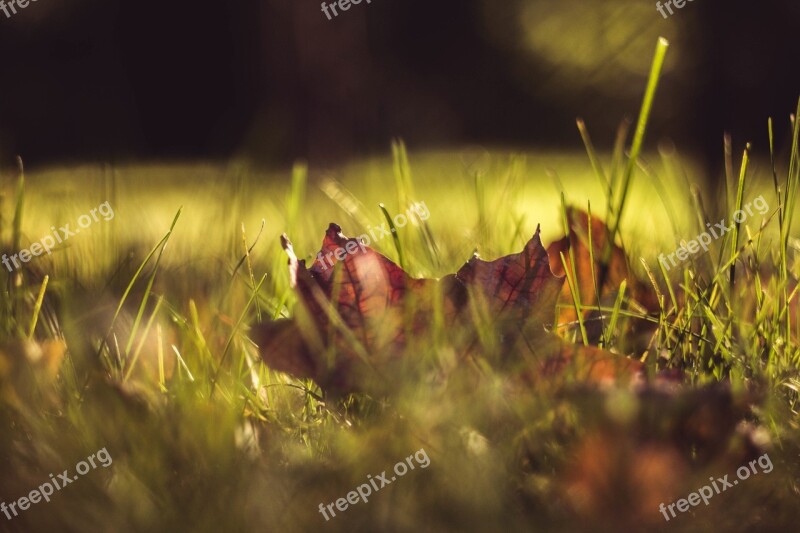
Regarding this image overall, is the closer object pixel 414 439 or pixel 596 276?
pixel 414 439

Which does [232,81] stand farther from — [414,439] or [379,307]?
[414,439]

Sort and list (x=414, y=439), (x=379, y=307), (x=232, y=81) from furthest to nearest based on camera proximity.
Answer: (x=232, y=81)
(x=379, y=307)
(x=414, y=439)

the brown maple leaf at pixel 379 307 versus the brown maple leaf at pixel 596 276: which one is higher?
the brown maple leaf at pixel 379 307

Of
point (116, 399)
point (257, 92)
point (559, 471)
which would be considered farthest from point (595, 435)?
point (257, 92)

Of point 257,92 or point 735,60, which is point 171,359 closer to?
point 735,60

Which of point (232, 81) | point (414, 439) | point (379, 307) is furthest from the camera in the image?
point (232, 81)

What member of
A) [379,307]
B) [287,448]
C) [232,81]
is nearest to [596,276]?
[379,307]

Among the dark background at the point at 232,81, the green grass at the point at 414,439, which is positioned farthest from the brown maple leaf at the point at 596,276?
the dark background at the point at 232,81

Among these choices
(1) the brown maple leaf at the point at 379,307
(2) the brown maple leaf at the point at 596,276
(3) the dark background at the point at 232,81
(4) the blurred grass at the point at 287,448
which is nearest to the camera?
(4) the blurred grass at the point at 287,448

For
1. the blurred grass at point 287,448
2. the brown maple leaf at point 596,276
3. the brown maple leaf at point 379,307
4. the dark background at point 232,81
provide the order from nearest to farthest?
the blurred grass at point 287,448
the brown maple leaf at point 379,307
the brown maple leaf at point 596,276
the dark background at point 232,81

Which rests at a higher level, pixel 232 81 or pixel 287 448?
pixel 232 81

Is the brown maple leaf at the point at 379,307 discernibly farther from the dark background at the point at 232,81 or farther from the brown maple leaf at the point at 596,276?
the dark background at the point at 232,81
